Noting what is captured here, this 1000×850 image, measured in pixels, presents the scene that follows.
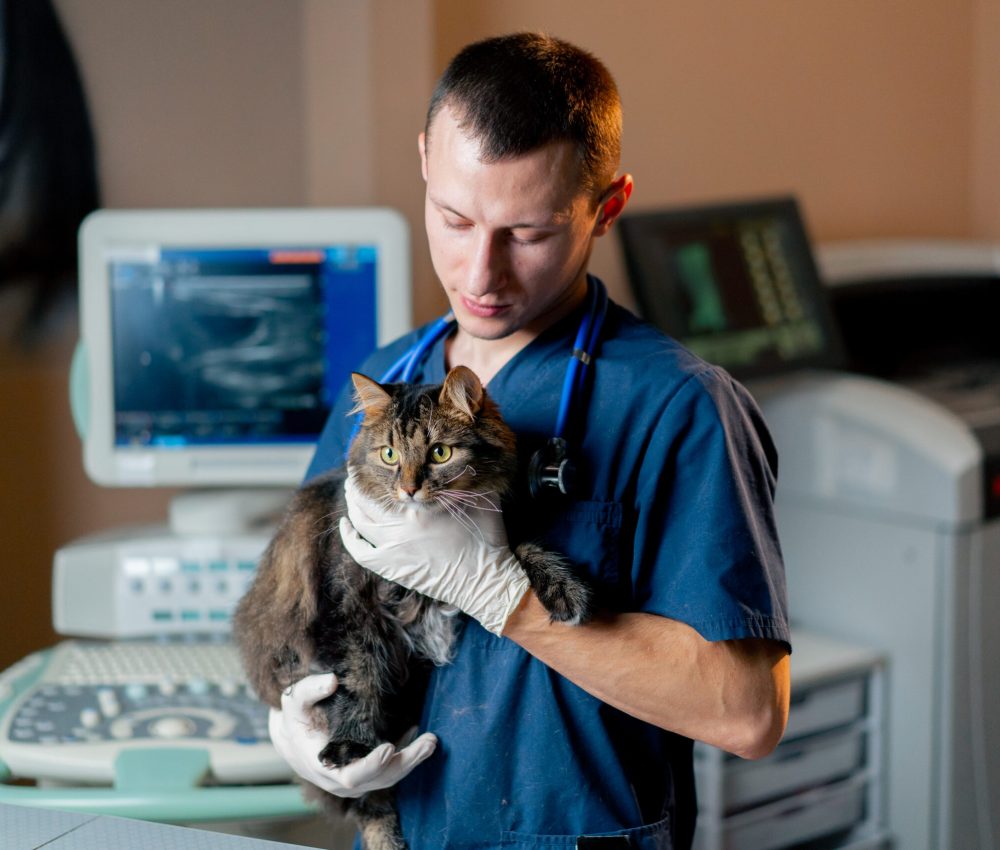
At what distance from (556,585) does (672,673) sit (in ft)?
0.46

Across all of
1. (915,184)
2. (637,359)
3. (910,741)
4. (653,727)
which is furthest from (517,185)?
(915,184)

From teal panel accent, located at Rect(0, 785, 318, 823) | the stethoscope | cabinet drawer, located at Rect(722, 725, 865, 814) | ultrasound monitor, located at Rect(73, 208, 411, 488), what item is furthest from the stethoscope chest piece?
cabinet drawer, located at Rect(722, 725, 865, 814)


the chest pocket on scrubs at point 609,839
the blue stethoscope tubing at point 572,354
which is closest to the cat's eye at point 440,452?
the blue stethoscope tubing at point 572,354

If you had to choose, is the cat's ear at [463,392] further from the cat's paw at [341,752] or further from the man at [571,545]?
the cat's paw at [341,752]

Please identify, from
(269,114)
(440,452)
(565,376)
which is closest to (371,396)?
(440,452)

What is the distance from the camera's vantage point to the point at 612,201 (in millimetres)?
1191

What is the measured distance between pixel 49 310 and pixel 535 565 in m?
1.49

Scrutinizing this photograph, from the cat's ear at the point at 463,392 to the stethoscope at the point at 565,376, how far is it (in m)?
0.08

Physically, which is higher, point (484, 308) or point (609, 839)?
point (484, 308)

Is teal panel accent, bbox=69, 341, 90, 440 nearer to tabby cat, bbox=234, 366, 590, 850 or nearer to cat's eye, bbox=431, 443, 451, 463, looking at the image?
tabby cat, bbox=234, 366, 590, 850

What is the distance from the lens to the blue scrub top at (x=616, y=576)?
3.79ft

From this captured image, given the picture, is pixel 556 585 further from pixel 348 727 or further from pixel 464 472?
pixel 348 727

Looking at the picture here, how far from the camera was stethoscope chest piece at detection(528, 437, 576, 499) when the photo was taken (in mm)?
1122

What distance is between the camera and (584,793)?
119 centimetres
